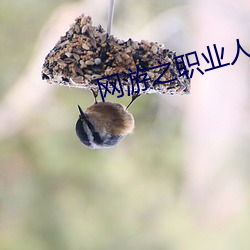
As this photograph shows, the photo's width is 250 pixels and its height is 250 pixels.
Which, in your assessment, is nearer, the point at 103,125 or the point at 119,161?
the point at 103,125

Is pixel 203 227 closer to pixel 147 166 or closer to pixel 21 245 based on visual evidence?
pixel 147 166

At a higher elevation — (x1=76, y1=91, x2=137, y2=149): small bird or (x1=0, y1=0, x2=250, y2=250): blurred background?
(x1=0, y1=0, x2=250, y2=250): blurred background

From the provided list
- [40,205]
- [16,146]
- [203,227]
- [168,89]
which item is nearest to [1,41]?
[16,146]

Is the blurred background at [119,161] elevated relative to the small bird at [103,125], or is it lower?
elevated

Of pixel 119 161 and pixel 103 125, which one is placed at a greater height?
pixel 119 161

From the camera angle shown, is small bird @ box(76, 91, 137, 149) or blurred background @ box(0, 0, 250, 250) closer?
small bird @ box(76, 91, 137, 149)
